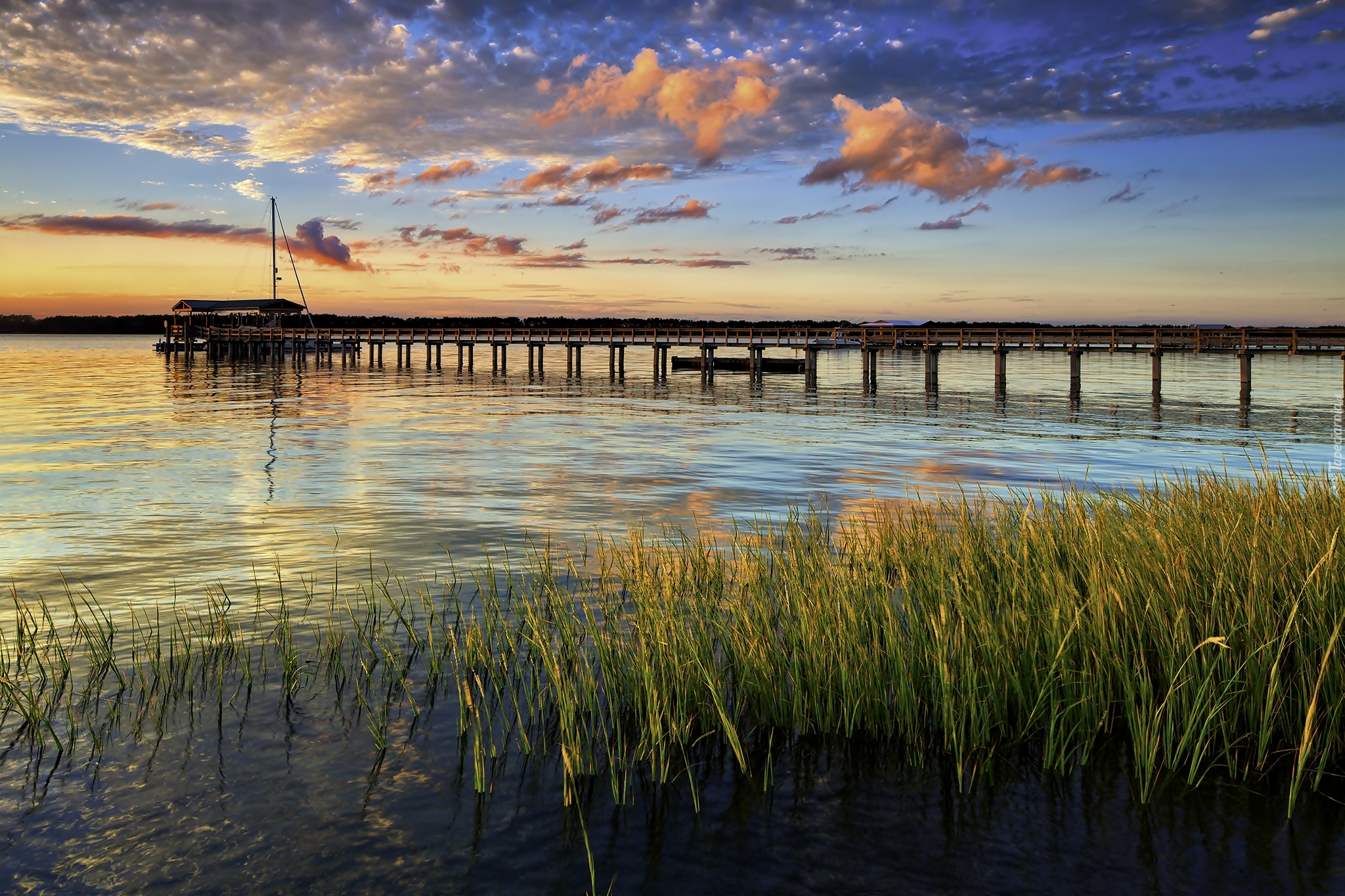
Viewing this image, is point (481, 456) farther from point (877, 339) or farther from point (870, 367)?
point (870, 367)

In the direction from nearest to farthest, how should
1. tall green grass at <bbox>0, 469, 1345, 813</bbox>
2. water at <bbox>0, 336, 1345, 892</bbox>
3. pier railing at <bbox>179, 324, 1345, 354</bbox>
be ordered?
water at <bbox>0, 336, 1345, 892</bbox> < tall green grass at <bbox>0, 469, 1345, 813</bbox> < pier railing at <bbox>179, 324, 1345, 354</bbox>

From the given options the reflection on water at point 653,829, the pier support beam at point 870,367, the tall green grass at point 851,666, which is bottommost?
the reflection on water at point 653,829

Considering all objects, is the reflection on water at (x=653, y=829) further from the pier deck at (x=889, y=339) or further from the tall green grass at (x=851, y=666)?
the pier deck at (x=889, y=339)

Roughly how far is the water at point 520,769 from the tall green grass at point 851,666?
280 mm

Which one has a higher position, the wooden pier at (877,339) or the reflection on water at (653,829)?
the wooden pier at (877,339)

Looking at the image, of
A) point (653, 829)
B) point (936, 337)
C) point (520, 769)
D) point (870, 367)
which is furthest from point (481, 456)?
point (870, 367)

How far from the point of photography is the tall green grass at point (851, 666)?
5871 mm

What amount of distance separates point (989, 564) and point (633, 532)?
13.3 ft

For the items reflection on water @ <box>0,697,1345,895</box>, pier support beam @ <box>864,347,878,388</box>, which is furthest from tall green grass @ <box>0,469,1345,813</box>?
pier support beam @ <box>864,347,878,388</box>

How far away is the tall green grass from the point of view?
5871 millimetres

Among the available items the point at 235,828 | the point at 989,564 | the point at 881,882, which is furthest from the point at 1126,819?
the point at 235,828

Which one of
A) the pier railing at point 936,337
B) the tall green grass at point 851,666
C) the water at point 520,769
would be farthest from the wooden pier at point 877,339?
the tall green grass at point 851,666

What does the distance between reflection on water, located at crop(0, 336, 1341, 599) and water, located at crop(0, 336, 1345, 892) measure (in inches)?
5.2

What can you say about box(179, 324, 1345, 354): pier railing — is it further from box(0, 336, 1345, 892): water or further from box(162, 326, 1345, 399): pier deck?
box(0, 336, 1345, 892): water
